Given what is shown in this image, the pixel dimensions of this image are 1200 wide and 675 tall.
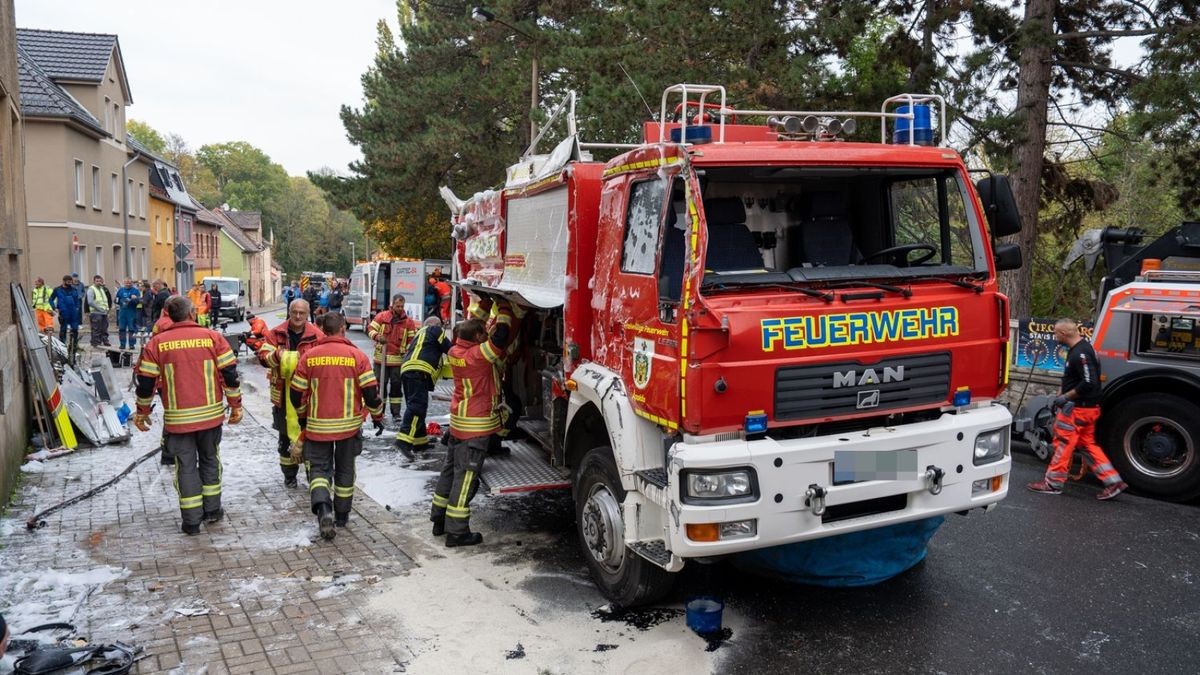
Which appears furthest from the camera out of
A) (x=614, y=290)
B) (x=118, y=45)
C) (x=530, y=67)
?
(x=118, y=45)

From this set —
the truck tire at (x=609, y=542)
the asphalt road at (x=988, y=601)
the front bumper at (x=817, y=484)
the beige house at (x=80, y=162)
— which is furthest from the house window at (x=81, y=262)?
the front bumper at (x=817, y=484)

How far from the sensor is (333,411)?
20.9 ft

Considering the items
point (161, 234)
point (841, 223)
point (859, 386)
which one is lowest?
point (859, 386)

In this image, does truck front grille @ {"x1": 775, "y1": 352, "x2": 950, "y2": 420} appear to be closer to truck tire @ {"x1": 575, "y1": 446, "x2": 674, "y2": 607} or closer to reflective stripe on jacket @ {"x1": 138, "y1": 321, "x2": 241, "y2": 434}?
truck tire @ {"x1": 575, "y1": 446, "x2": 674, "y2": 607}

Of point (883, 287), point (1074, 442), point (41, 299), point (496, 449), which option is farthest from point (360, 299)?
point (883, 287)

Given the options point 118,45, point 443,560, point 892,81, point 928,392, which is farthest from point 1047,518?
point 118,45

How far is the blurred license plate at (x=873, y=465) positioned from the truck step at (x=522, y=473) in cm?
232

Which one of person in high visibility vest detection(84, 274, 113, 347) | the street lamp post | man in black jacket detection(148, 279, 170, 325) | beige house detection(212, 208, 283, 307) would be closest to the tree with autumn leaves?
the street lamp post

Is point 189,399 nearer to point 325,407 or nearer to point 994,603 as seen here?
point 325,407

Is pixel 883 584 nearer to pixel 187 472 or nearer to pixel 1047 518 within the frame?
pixel 1047 518

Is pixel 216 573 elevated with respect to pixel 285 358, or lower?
lower

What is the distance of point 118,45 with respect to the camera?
32.3 metres

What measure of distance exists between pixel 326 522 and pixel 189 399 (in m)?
1.43

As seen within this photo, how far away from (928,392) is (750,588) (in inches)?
64.4
